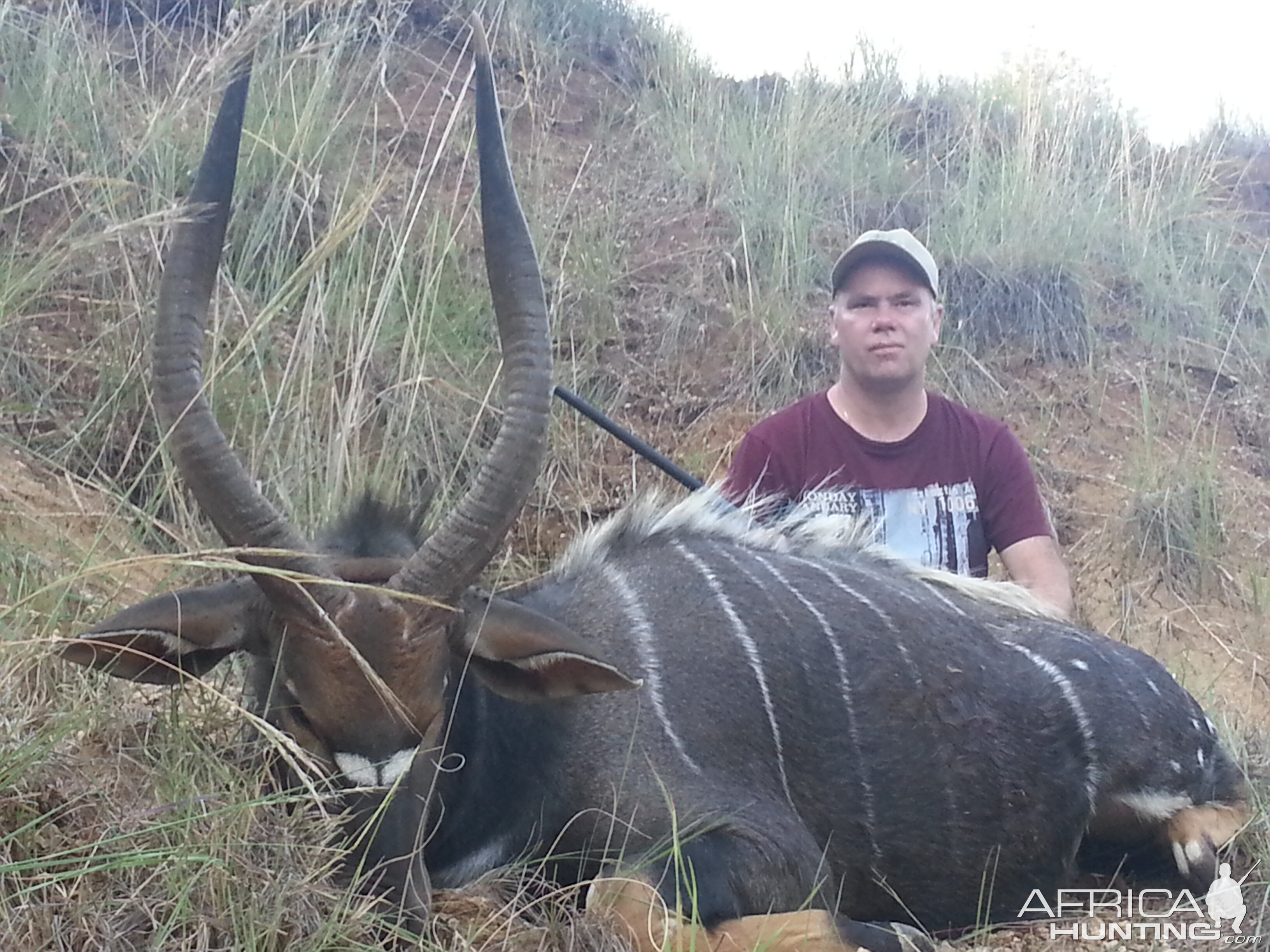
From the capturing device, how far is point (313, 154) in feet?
18.3

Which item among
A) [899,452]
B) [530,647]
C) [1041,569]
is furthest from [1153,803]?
[530,647]

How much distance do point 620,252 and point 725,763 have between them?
4.61m

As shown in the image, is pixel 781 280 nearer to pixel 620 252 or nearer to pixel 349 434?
pixel 620 252

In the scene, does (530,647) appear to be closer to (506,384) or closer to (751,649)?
(506,384)

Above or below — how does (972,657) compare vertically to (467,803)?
above

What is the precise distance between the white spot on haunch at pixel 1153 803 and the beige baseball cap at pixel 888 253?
86.6 inches

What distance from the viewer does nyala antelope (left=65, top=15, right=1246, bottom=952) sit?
Answer: 253 centimetres

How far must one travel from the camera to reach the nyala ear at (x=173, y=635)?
2500mm

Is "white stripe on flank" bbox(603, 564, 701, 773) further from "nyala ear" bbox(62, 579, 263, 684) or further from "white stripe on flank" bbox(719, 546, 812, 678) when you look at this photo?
"nyala ear" bbox(62, 579, 263, 684)

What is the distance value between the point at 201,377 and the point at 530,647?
0.90 metres

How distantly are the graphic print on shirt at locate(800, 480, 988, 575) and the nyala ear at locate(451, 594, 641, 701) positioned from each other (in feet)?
6.62

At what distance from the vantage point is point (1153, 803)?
3.49 metres

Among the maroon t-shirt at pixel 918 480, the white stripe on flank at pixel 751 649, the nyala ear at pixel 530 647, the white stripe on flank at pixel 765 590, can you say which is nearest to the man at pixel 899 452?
the maroon t-shirt at pixel 918 480

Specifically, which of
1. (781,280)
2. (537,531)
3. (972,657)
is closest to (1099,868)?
(972,657)
